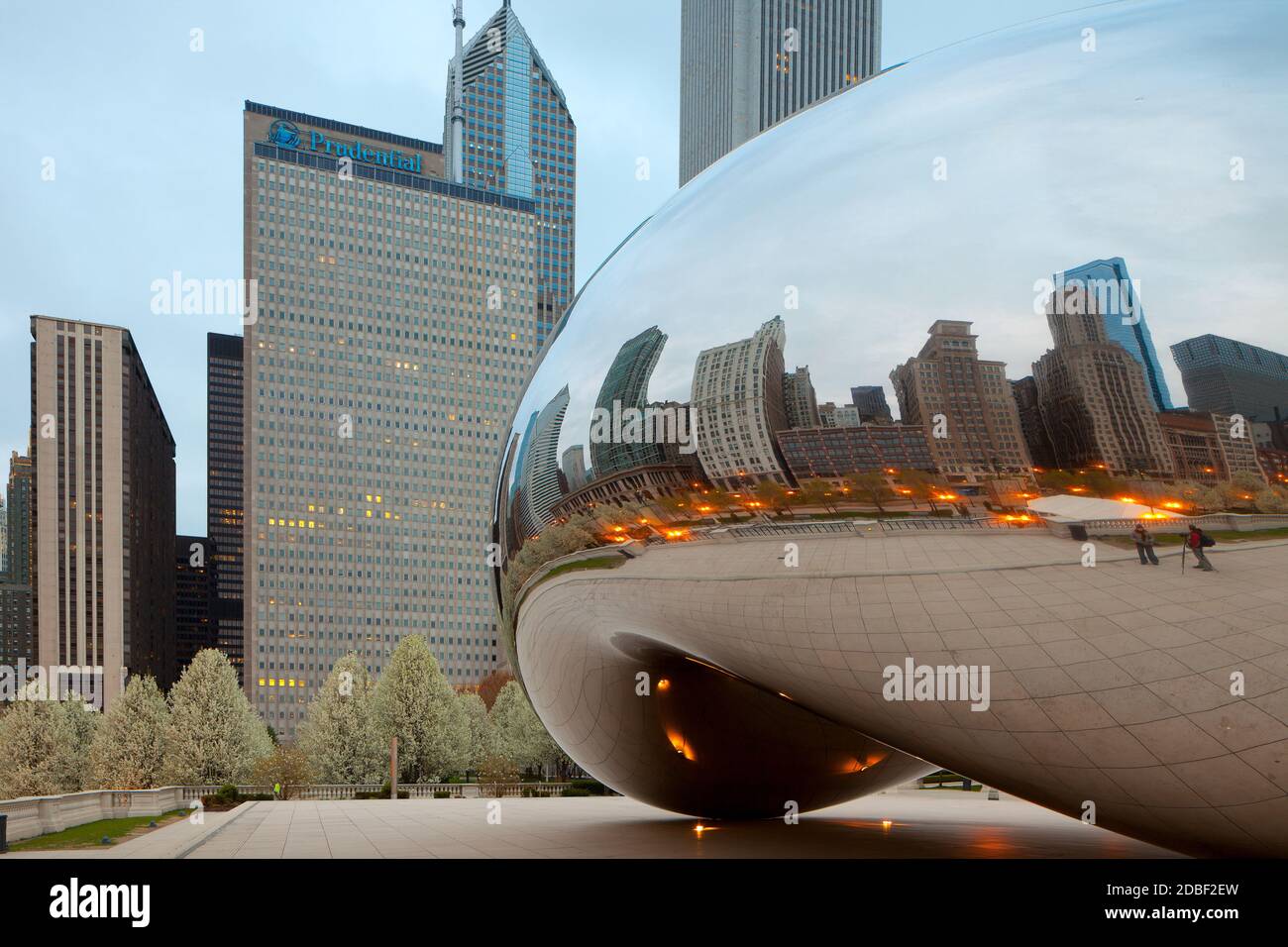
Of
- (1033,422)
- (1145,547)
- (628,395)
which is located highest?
(628,395)

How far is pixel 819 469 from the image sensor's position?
6668 mm

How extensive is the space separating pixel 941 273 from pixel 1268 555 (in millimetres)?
2235

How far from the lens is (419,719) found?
49.2 meters

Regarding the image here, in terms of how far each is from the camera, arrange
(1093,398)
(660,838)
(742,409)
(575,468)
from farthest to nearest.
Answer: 1. (660,838)
2. (575,468)
3. (742,409)
4. (1093,398)

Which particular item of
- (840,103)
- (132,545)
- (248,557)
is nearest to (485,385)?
(248,557)

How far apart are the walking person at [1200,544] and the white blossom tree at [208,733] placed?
151 feet

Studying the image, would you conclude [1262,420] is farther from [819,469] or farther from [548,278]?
[548,278]

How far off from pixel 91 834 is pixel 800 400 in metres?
17.1

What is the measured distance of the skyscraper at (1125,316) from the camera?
584 centimetres

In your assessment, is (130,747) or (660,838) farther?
(130,747)

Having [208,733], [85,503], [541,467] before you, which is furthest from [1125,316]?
[85,503]

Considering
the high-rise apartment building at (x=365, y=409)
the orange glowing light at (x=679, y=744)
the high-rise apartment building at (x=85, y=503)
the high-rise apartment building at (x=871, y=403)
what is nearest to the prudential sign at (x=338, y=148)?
the high-rise apartment building at (x=365, y=409)

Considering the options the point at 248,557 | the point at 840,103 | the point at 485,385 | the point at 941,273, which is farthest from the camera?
the point at 485,385

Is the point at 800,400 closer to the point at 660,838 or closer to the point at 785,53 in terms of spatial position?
the point at 660,838
